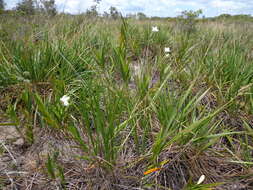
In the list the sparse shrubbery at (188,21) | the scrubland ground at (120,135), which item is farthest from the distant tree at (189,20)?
the scrubland ground at (120,135)

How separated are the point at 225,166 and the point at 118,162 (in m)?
0.73

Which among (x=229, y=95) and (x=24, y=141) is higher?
(x=229, y=95)

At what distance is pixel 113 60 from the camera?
230cm

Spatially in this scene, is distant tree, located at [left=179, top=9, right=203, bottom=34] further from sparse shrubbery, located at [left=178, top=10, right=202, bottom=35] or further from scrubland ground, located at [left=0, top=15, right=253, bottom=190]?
scrubland ground, located at [left=0, top=15, right=253, bottom=190]

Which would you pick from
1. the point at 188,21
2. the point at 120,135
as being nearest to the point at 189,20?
the point at 188,21

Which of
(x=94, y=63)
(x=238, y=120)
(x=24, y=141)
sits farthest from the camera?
(x=94, y=63)

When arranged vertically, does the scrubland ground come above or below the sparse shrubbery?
below

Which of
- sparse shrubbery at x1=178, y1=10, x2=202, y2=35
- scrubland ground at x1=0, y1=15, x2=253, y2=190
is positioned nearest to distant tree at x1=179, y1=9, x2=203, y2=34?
sparse shrubbery at x1=178, y1=10, x2=202, y2=35

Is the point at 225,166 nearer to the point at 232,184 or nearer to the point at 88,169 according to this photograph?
the point at 232,184

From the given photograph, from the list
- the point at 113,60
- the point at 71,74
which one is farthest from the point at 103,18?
the point at 71,74

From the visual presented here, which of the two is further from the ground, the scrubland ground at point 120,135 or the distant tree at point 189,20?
the distant tree at point 189,20

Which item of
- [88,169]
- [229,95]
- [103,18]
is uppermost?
[103,18]

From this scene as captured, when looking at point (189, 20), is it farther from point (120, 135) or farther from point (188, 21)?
point (120, 135)

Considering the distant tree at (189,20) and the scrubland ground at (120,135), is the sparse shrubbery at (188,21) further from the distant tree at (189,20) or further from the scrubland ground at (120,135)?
the scrubland ground at (120,135)
